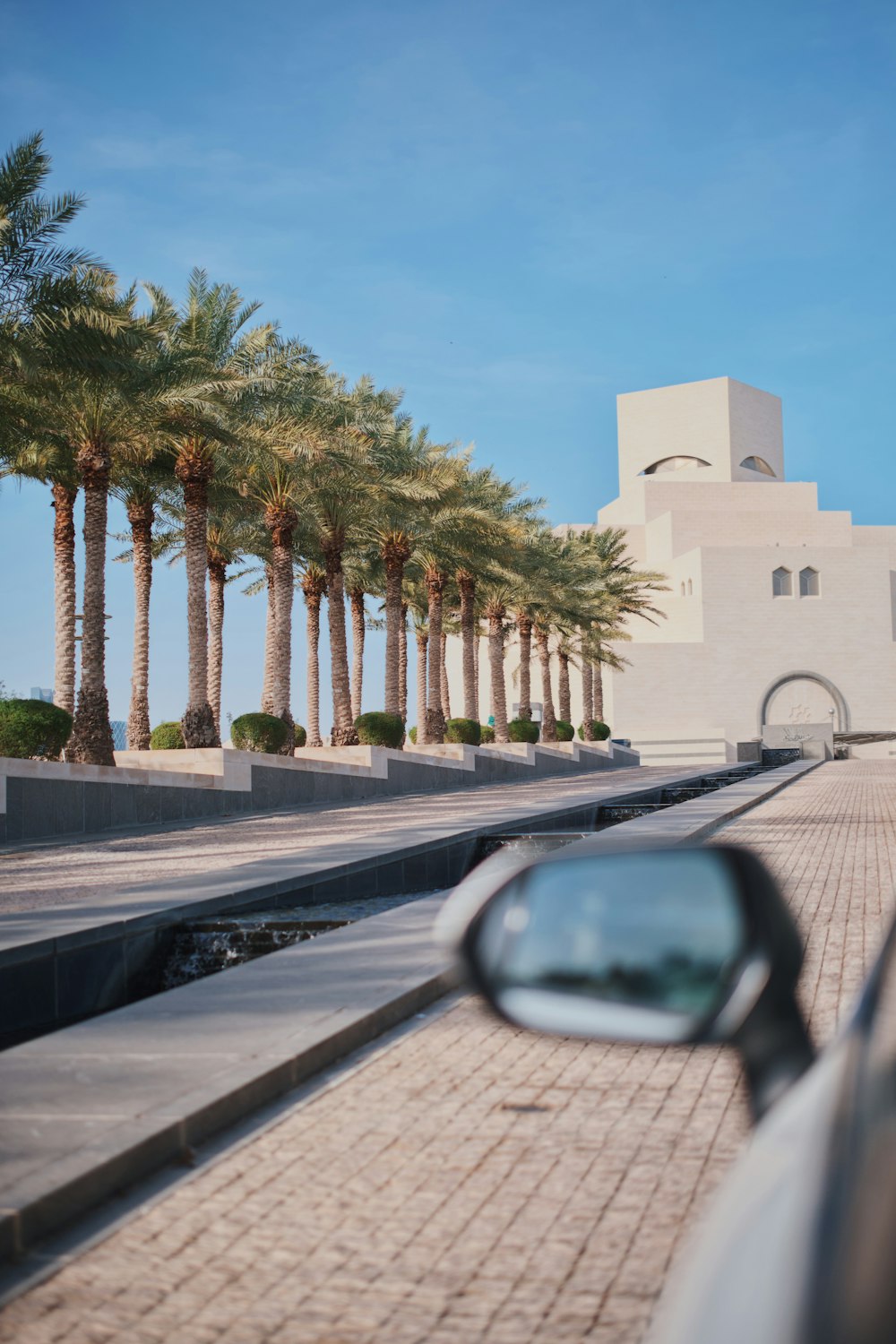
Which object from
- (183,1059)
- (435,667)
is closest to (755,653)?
(435,667)

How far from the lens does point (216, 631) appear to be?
1272 inches

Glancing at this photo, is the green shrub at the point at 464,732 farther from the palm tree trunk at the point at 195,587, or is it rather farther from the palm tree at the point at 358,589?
the palm tree trunk at the point at 195,587

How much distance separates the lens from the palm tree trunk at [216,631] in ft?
104

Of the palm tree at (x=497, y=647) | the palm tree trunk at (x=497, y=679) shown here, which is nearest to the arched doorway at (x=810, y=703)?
the palm tree at (x=497, y=647)

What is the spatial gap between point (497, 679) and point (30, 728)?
2721 centimetres

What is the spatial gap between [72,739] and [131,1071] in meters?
17.9

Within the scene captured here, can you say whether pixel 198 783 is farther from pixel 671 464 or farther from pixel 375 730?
pixel 671 464

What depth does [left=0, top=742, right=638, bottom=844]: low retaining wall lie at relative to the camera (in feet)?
57.6

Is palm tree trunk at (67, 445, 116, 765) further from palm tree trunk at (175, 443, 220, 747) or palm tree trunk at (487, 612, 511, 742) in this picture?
palm tree trunk at (487, 612, 511, 742)

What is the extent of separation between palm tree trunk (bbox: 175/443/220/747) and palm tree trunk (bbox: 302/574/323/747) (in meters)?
12.3

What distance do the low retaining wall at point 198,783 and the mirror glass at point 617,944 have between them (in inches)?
616

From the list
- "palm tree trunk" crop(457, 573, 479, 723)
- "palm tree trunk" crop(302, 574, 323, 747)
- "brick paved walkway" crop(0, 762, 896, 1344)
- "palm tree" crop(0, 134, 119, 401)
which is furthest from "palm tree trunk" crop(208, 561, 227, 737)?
"brick paved walkway" crop(0, 762, 896, 1344)

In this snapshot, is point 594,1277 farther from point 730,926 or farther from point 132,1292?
point 730,926

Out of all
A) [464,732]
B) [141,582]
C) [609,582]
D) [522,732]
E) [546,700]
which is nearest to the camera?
[141,582]
